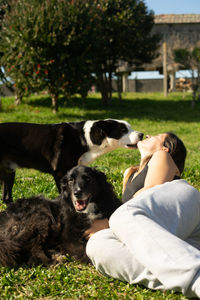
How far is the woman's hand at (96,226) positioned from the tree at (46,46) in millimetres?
10458

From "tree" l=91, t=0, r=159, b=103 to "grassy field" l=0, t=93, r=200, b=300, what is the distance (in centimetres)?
183

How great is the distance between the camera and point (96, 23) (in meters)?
14.3

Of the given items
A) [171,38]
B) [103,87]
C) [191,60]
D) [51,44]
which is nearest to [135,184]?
[51,44]

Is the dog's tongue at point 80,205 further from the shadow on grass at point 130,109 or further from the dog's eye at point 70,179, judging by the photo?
the shadow on grass at point 130,109

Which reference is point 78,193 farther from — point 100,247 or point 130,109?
point 130,109

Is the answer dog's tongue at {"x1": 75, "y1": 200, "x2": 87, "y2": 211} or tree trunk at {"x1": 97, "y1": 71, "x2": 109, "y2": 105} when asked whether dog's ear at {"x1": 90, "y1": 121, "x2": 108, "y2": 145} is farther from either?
tree trunk at {"x1": 97, "y1": 71, "x2": 109, "y2": 105}

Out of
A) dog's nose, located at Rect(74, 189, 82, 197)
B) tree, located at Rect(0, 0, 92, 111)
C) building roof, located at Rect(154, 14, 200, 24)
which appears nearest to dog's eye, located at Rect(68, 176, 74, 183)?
dog's nose, located at Rect(74, 189, 82, 197)

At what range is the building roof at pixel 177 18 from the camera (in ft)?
77.2

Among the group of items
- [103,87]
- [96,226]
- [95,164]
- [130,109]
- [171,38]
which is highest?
[171,38]

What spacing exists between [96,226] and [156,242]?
1.03m

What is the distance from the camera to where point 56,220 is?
326 cm

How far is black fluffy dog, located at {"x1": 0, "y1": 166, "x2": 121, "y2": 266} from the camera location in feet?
10.4

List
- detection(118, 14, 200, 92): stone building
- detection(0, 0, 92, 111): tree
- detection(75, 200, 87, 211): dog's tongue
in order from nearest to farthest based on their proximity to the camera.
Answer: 1. detection(75, 200, 87, 211): dog's tongue
2. detection(0, 0, 92, 111): tree
3. detection(118, 14, 200, 92): stone building

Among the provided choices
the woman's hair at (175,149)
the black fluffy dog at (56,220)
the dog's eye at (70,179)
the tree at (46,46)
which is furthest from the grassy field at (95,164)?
the woman's hair at (175,149)
